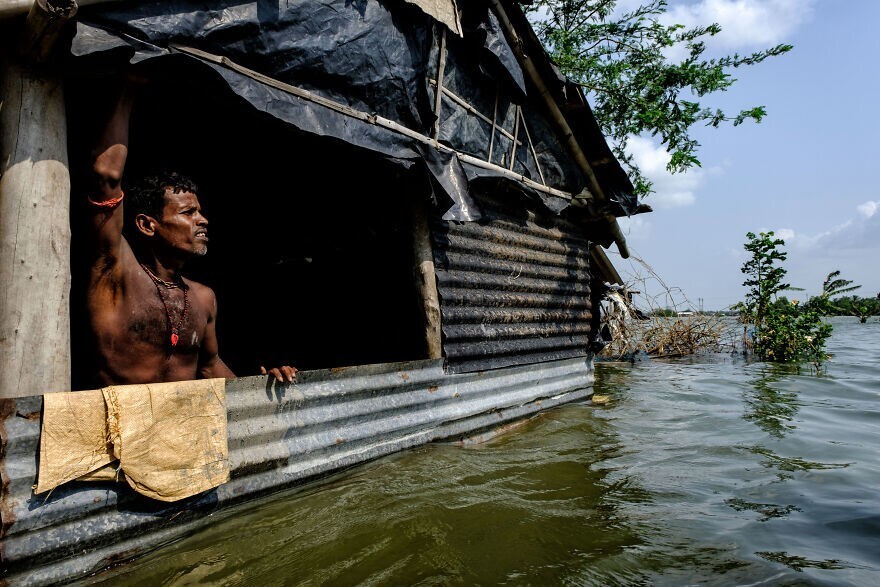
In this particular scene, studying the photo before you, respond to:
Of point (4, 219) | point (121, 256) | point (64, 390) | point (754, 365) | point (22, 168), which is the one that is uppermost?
point (22, 168)

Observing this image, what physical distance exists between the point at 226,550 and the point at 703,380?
356 inches

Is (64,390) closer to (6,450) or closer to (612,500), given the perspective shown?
(6,450)

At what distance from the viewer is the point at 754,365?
11789 millimetres

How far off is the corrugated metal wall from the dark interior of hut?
16.4 inches

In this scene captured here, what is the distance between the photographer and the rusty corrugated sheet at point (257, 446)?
189 centimetres

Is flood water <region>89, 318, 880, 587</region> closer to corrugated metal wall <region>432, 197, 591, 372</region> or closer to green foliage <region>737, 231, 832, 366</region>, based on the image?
corrugated metal wall <region>432, 197, 591, 372</region>

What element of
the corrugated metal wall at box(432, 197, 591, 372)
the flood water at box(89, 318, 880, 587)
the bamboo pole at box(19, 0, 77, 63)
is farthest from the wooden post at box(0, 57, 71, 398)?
the corrugated metal wall at box(432, 197, 591, 372)

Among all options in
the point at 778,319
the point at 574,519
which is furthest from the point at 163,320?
the point at 778,319

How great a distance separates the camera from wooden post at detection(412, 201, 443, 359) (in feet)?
14.4

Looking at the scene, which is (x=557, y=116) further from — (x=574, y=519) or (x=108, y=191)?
(x=108, y=191)

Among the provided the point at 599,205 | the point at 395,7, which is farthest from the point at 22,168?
the point at 599,205

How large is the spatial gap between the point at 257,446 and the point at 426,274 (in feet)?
7.08

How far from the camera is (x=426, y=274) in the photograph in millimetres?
4438

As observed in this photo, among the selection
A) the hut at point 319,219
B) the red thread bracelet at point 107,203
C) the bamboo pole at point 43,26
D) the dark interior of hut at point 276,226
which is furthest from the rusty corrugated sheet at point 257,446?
the bamboo pole at point 43,26
